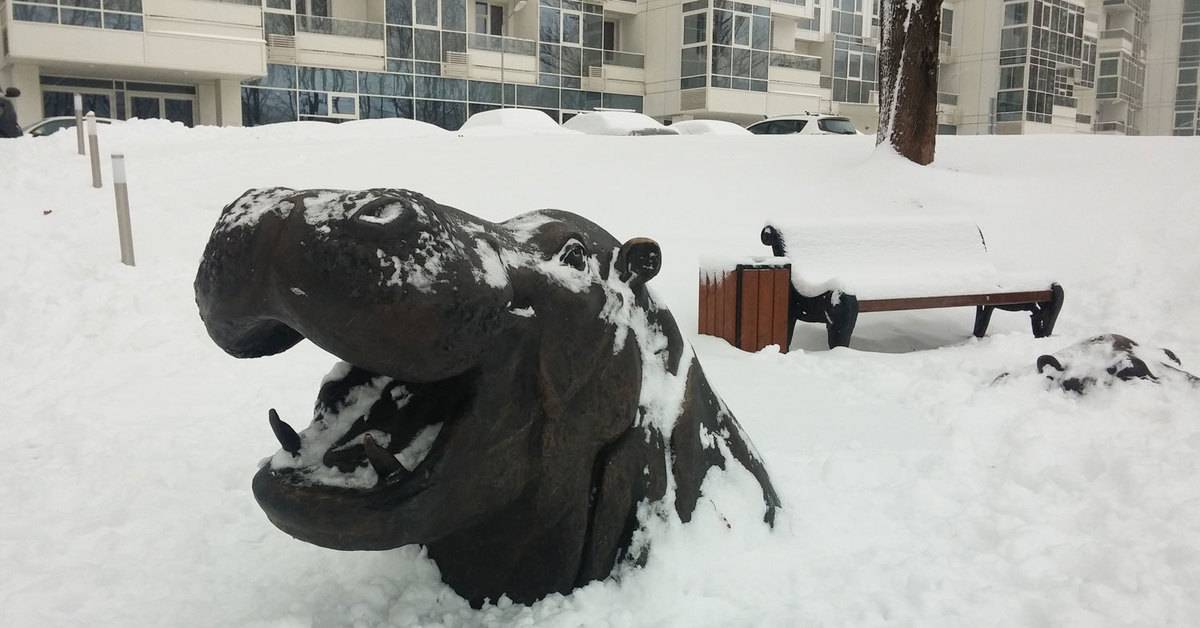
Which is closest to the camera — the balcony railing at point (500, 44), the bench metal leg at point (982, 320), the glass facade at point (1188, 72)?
the bench metal leg at point (982, 320)

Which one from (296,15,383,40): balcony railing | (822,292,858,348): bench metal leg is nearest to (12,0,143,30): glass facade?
(296,15,383,40): balcony railing

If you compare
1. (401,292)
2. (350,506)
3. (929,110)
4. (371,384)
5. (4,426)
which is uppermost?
(929,110)

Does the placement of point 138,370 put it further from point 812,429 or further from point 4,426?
point 812,429

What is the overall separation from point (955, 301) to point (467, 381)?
18.4 feet

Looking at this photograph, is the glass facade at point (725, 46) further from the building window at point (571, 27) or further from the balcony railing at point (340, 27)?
the balcony railing at point (340, 27)

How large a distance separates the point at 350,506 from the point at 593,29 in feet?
113

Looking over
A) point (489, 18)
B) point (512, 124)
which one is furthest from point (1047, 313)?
point (489, 18)

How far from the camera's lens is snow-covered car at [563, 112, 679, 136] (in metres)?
22.8

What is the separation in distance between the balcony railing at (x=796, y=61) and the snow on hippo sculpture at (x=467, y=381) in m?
34.8

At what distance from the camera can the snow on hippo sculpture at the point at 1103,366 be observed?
3967 mm

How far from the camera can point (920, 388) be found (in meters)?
4.42

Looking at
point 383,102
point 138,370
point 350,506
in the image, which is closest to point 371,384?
point 350,506

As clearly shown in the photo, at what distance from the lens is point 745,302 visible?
5.94m

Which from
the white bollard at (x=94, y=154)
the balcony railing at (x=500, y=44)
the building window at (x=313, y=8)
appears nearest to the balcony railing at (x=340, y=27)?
the building window at (x=313, y=8)
